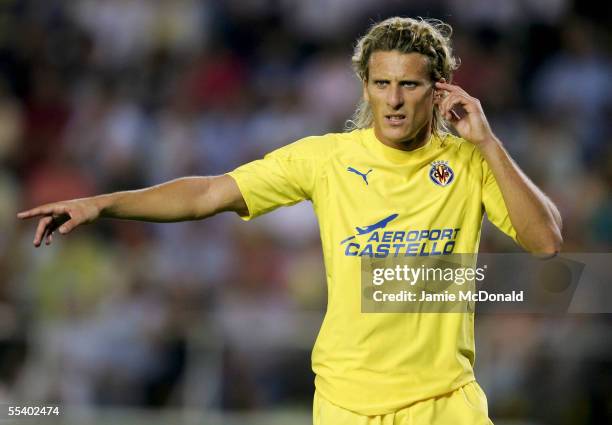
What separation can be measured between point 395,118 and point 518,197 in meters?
0.59

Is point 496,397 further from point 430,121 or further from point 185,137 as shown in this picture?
point 185,137

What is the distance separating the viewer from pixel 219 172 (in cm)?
977

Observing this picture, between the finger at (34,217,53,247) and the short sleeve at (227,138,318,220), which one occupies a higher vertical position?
the short sleeve at (227,138,318,220)

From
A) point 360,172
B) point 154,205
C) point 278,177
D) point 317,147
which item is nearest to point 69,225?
point 154,205

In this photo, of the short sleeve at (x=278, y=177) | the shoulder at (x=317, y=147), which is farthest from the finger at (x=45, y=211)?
the shoulder at (x=317, y=147)

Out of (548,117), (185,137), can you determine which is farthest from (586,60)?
(185,137)

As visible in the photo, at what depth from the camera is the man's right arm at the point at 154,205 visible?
4.06m

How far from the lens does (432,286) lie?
4.21 m

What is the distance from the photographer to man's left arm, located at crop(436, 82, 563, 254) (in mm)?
4086

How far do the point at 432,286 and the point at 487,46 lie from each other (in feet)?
21.0

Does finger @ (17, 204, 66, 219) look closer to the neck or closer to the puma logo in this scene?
the puma logo

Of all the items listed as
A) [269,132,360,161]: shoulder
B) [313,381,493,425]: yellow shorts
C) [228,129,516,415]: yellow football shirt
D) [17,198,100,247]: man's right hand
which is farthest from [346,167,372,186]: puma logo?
[17,198,100,247]: man's right hand

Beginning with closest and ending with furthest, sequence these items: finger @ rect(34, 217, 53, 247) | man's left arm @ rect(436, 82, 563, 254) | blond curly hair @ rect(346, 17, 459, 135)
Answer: finger @ rect(34, 217, 53, 247)
man's left arm @ rect(436, 82, 563, 254)
blond curly hair @ rect(346, 17, 459, 135)

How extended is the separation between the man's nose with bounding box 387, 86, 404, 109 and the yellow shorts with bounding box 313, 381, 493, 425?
45.1 inches
